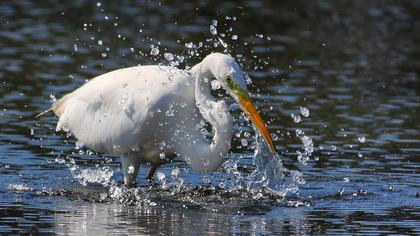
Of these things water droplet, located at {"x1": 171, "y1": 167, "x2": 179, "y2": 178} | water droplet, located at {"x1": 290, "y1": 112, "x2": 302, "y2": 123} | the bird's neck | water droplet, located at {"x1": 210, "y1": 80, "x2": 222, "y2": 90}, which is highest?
water droplet, located at {"x1": 290, "y1": 112, "x2": 302, "y2": 123}

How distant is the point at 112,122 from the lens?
12.0 metres

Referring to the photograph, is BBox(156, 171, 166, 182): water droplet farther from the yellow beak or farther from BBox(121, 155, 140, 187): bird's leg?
the yellow beak

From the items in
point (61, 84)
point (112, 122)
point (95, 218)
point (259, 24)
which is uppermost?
point (259, 24)

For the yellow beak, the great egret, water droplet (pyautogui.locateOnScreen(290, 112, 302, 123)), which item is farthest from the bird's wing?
water droplet (pyautogui.locateOnScreen(290, 112, 302, 123))

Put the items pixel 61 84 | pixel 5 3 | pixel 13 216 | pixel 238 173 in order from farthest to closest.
Answer: 1. pixel 5 3
2. pixel 61 84
3. pixel 238 173
4. pixel 13 216

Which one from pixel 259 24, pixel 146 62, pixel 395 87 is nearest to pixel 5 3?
pixel 259 24

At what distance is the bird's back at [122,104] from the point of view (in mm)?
11734

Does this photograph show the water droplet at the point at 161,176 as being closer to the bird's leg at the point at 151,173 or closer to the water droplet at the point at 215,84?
the bird's leg at the point at 151,173

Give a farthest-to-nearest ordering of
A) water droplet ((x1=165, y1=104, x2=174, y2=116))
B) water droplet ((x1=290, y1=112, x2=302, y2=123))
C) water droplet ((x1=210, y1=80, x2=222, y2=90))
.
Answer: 1. water droplet ((x1=290, y1=112, x2=302, y2=123))
2. water droplet ((x1=165, y1=104, x2=174, y2=116))
3. water droplet ((x1=210, y1=80, x2=222, y2=90))

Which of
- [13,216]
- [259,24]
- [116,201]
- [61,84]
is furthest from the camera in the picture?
[259,24]

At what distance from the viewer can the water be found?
10.8m

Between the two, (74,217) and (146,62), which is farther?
(146,62)

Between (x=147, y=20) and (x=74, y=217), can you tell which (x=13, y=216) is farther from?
(x=147, y=20)

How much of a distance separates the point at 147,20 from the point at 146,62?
5.25 m
